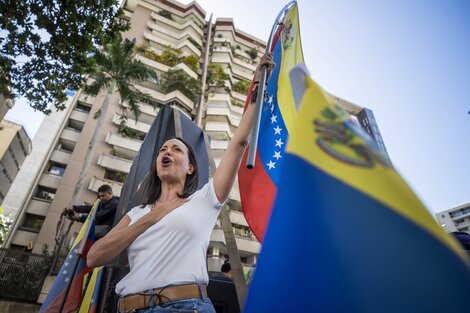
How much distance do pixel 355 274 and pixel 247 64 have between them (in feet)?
130

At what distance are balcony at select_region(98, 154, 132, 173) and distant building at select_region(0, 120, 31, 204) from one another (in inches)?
665

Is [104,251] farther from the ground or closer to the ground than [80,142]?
closer to the ground

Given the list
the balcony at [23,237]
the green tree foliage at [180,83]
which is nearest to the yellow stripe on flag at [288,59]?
the balcony at [23,237]

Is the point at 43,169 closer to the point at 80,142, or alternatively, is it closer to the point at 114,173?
the point at 80,142

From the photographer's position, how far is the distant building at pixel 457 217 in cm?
6431

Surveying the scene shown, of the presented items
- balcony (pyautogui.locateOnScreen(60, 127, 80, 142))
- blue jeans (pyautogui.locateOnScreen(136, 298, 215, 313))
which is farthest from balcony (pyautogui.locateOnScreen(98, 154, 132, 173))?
blue jeans (pyautogui.locateOnScreen(136, 298, 215, 313))

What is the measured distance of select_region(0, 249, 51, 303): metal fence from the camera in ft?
37.4

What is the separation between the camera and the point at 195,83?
28.4 m

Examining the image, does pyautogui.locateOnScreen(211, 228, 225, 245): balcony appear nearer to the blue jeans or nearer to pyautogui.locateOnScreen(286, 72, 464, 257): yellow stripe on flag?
the blue jeans

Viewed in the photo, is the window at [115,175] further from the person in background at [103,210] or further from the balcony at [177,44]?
the person in background at [103,210]

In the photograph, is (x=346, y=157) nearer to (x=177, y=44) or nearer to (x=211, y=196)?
(x=211, y=196)

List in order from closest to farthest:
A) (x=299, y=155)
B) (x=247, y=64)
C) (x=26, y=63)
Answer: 1. (x=299, y=155)
2. (x=26, y=63)
3. (x=247, y=64)

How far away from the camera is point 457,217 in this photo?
66438 mm

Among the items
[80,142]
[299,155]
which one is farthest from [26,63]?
[80,142]
